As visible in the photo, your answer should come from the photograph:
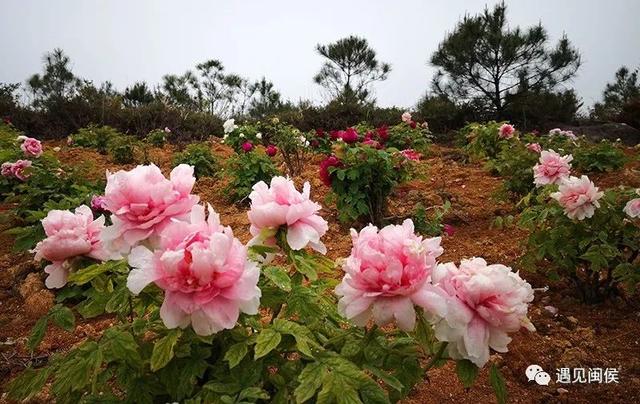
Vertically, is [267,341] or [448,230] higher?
[267,341]

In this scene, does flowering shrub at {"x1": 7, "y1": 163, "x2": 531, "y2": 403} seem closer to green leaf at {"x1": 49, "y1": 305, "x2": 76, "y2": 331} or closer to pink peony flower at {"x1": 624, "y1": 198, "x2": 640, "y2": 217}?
green leaf at {"x1": 49, "y1": 305, "x2": 76, "y2": 331}

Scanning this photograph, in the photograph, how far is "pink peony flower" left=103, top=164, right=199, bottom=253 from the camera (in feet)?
2.85

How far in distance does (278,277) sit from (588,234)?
1792 millimetres

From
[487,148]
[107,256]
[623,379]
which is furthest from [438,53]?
[107,256]

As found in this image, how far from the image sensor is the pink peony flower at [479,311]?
0.84 meters

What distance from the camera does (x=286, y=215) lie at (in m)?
0.99

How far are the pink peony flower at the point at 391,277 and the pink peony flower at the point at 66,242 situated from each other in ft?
1.94

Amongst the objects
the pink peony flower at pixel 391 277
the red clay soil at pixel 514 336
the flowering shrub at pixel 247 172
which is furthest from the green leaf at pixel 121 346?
the flowering shrub at pixel 247 172

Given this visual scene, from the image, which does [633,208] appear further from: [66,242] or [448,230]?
[66,242]

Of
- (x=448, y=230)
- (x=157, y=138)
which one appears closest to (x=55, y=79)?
(x=157, y=138)

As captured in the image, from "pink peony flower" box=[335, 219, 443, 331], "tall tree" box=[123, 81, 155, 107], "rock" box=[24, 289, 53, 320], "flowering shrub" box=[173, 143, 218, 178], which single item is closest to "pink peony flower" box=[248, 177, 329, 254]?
"pink peony flower" box=[335, 219, 443, 331]

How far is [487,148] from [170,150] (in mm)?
5283

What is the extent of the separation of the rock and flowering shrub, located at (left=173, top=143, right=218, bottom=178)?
9.86 feet

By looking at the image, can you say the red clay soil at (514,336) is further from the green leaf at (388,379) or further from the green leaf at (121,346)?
the green leaf at (121,346)
